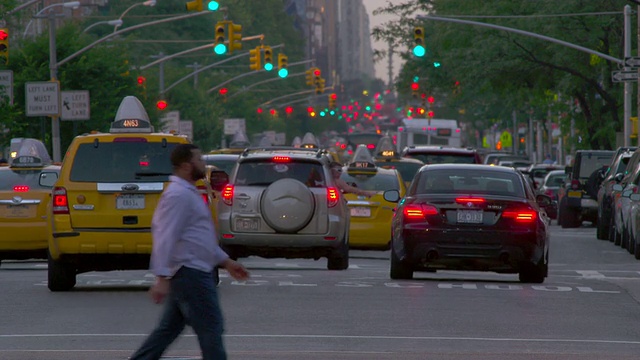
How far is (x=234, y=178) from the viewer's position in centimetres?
2278

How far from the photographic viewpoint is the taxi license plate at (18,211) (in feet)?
78.0

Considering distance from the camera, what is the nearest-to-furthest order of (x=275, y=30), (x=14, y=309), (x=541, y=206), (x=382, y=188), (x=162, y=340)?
(x=162, y=340)
(x=14, y=309)
(x=541, y=206)
(x=382, y=188)
(x=275, y=30)

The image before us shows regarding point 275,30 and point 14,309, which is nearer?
point 14,309

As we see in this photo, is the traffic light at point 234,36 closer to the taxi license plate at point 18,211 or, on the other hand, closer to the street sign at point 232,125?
the taxi license plate at point 18,211

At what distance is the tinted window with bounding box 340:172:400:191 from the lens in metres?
28.9

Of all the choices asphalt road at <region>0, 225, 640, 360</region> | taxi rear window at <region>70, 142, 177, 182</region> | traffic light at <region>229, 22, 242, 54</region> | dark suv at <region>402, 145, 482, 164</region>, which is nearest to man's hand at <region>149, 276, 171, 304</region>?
asphalt road at <region>0, 225, 640, 360</region>

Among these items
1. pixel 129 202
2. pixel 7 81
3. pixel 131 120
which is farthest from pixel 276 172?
pixel 7 81

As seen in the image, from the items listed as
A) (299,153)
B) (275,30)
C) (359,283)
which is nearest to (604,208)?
(299,153)

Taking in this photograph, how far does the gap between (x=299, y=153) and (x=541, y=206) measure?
3545 mm

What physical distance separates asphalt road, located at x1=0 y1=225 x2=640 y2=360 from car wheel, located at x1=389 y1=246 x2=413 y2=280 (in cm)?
22

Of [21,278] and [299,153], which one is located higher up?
[299,153]

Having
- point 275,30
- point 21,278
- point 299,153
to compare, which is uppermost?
point 275,30

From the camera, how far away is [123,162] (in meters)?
18.9

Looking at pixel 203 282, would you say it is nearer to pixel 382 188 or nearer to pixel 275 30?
pixel 382 188
